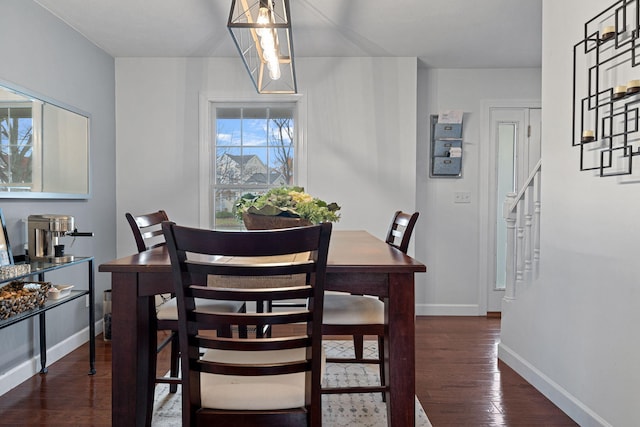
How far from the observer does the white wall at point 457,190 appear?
13.7 feet

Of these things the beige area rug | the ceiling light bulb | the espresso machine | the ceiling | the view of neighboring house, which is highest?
the ceiling

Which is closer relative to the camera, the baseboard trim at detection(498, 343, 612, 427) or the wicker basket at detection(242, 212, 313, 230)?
the wicker basket at detection(242, 212, 313, 230)

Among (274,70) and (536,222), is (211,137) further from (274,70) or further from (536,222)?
(536,222)

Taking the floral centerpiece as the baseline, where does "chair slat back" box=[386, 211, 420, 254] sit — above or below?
below

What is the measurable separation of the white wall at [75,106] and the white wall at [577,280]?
3017 mm

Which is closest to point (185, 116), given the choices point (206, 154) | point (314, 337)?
point (206, 154)

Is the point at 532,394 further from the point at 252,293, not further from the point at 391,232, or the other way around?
the point at 252,293

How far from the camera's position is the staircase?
2717 millimetres

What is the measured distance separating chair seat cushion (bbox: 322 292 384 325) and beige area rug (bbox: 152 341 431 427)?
0.59 meters

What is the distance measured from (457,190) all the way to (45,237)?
11.0ft

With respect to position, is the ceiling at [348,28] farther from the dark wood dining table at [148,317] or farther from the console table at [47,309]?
the dark wood dining table at [148,317]

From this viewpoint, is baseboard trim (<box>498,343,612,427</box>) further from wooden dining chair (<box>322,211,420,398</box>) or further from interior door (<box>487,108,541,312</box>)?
interior door (<box>487,108,541,312</box>)

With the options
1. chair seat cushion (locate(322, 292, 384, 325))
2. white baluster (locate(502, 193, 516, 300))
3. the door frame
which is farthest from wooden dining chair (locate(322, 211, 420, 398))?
the door frame

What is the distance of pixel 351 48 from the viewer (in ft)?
12.0
